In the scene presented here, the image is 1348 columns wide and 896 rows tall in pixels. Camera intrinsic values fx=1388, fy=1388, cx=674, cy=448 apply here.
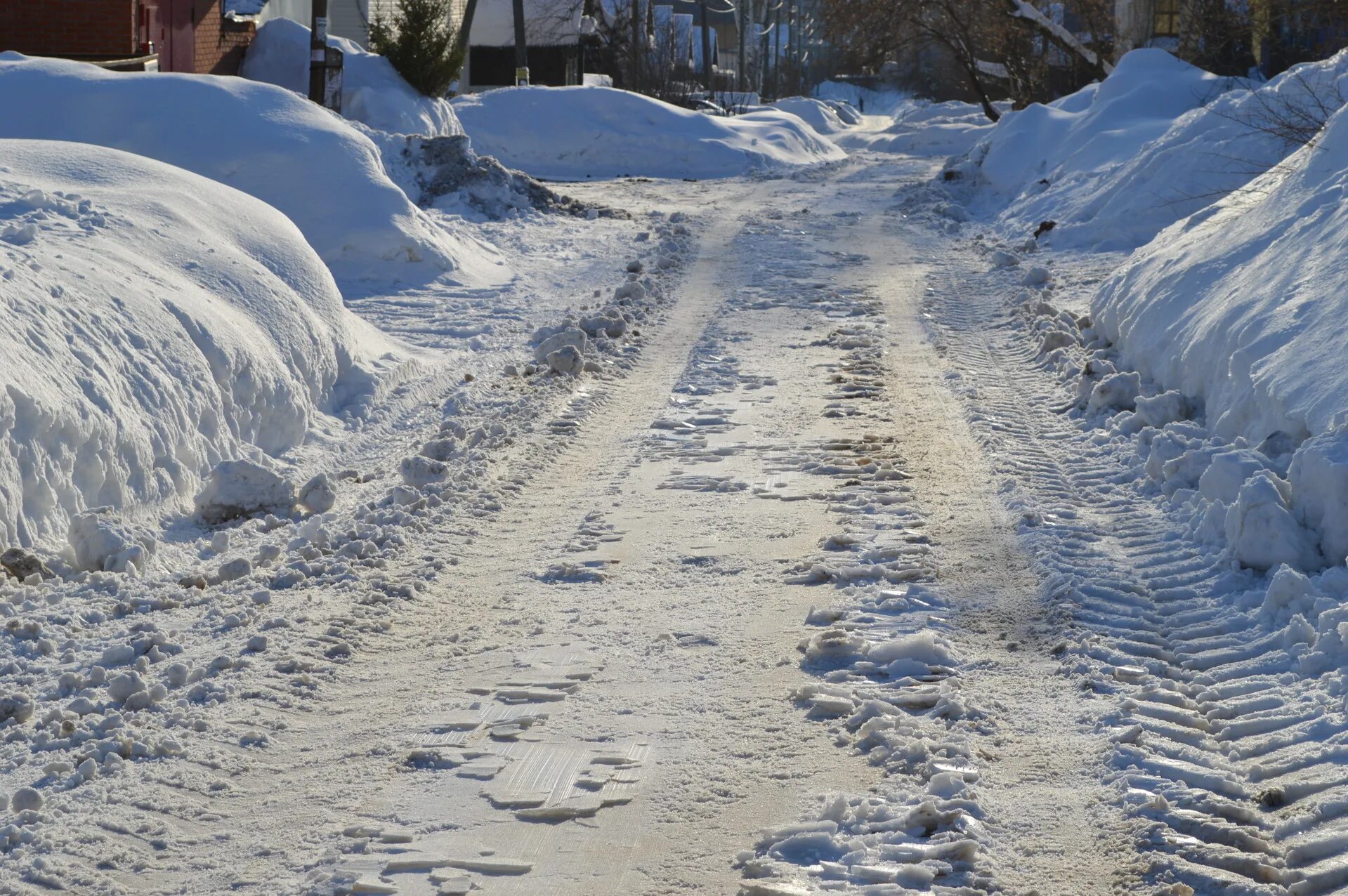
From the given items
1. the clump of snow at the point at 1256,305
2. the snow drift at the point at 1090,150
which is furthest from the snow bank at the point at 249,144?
the snow drift at the point at 1090,150

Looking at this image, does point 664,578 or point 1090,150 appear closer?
point 664,578

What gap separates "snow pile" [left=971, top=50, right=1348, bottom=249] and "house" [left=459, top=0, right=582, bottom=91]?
27538 millimetres

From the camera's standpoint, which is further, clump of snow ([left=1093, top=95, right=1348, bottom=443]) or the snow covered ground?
clump of snow ([left=1093, top=95, right=1348, bottom=443])

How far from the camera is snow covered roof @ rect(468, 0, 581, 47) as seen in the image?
1750 inches

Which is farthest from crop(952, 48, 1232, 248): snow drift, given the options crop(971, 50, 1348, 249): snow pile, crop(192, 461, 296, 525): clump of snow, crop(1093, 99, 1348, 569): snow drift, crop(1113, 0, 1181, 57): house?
crop(192, 461, 296, 525): clump of snow

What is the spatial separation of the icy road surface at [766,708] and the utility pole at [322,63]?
14.4 meters

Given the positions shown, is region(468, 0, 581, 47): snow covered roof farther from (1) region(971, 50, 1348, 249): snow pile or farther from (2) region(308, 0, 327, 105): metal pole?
(1) region(971, 50, 1348, 249): snow pile

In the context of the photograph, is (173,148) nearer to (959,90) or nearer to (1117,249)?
(1117,249)

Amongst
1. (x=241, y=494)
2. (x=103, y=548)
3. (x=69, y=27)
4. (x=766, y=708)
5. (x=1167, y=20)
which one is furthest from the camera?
(x=1167, y=20)

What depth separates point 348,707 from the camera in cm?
391

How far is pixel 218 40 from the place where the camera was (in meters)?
24.9

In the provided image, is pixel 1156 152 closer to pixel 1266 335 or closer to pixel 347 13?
pixel 1266 335

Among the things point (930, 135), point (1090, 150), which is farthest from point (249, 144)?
point (930, 135)

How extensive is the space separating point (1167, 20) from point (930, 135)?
640 centimetres
